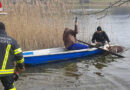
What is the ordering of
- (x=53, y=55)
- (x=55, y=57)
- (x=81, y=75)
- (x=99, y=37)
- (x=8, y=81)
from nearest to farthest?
1. (x=8, y=81)
2. (x=81, y=75)
3. (x=53, y=55)
4. (x=55, y=57)
5. (x=99, y=37)

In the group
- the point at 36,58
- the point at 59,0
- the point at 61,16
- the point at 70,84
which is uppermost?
the point at 59,0

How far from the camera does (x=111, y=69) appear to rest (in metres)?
7.42

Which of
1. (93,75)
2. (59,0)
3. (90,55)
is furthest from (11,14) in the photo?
(93,75)

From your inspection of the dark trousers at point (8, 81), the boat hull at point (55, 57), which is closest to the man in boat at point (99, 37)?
the boat hull at point (55, 57)

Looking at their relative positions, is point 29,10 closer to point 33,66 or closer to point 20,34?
point 20,34

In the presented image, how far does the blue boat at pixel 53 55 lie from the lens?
7.51m

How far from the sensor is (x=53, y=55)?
26.1 feet

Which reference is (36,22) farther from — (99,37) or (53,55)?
(99,37)

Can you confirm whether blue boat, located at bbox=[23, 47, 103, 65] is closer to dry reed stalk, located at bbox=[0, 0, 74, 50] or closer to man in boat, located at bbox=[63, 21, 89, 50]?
man in boat, located at bbox=[63, 21, 89, 50]

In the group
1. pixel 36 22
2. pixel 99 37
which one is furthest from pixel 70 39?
pixel 99 37

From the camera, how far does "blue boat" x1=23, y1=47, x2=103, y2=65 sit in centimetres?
751

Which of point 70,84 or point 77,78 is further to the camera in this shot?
point 77,78

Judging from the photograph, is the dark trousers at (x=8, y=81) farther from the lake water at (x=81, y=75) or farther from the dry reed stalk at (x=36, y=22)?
the dry reed stalk at (x=36, y=22)

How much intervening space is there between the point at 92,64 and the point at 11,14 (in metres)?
4.19
